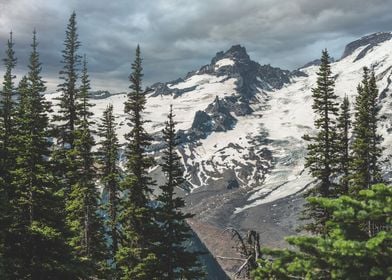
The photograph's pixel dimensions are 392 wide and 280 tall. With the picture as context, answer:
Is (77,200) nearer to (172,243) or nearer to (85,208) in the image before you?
(85,208)

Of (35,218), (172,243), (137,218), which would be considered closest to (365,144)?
(172,243)

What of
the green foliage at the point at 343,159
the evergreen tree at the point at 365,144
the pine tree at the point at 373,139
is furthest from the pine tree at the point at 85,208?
the pine tree at the point at 373,139

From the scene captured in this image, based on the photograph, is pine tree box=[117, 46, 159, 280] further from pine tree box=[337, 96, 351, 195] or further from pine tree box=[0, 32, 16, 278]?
pine tree box=[337, 96, 351, 195]

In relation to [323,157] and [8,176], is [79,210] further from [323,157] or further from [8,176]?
[323,157]

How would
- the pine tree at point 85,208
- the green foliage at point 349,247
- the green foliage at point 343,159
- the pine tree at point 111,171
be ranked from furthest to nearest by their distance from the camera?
the green foliage at point 343,159 < the pine tree at point 111,171 < the pine tree at point 85,208 < the green foliage at point 349,247

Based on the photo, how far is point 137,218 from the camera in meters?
31.1

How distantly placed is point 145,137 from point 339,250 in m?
24.7

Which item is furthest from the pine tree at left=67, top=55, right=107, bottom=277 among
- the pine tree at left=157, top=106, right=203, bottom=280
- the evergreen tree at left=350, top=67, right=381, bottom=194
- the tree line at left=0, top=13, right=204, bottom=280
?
the evergreen tree at left=350, top=67, right=381, bottom=194

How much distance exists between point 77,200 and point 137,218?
5.20 metres

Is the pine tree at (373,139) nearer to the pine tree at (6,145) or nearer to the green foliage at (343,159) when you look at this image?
the green foliage at (343,159)

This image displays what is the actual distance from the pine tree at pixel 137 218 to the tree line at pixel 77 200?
0.23ft

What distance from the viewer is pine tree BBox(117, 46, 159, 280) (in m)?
29.2

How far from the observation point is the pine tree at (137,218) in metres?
29.2

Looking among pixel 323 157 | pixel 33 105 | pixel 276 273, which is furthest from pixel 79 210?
pixel 276 273
